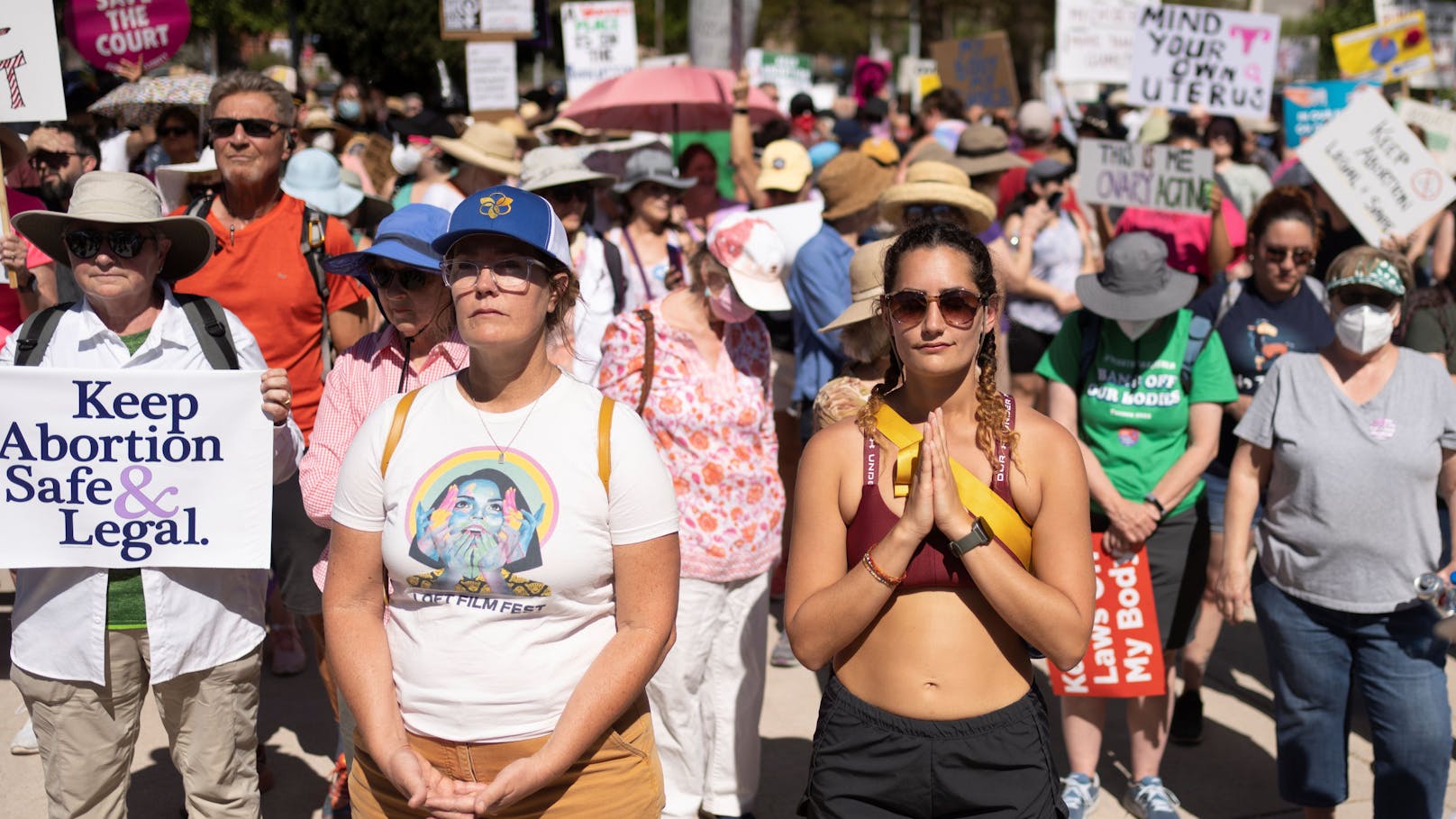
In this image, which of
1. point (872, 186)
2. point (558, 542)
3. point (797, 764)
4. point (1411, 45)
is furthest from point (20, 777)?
point (1411, 45)

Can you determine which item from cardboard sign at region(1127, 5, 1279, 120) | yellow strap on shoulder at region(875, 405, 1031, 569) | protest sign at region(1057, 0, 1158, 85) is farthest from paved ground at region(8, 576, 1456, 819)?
protest sign at region(1057, 0, 1158, 85)

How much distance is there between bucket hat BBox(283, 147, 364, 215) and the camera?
7141mm

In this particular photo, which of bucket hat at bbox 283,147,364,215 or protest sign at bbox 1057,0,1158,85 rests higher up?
protest sign at bbox 1057,0,1158,85

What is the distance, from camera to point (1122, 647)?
446cm

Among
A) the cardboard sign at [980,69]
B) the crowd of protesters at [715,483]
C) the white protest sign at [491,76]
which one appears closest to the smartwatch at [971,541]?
the crowd of protesters at [715,483]

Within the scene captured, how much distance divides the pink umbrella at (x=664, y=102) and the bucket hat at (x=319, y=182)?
2.87 meters

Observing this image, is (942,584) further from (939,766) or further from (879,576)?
(939,766)

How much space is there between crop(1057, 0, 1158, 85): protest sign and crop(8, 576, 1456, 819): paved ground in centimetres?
815

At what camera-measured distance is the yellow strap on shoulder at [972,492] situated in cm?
269

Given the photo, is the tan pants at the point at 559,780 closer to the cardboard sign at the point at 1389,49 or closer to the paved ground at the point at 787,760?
the paved ground at the point at 787,760

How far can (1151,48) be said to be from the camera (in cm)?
894

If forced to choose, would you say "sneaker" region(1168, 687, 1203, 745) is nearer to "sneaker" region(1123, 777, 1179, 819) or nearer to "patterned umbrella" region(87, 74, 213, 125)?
"sneaker" region(1123, 777, 1179, 819)

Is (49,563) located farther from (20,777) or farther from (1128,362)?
(1128,362)

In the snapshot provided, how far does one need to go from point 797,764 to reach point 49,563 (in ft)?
9.24
